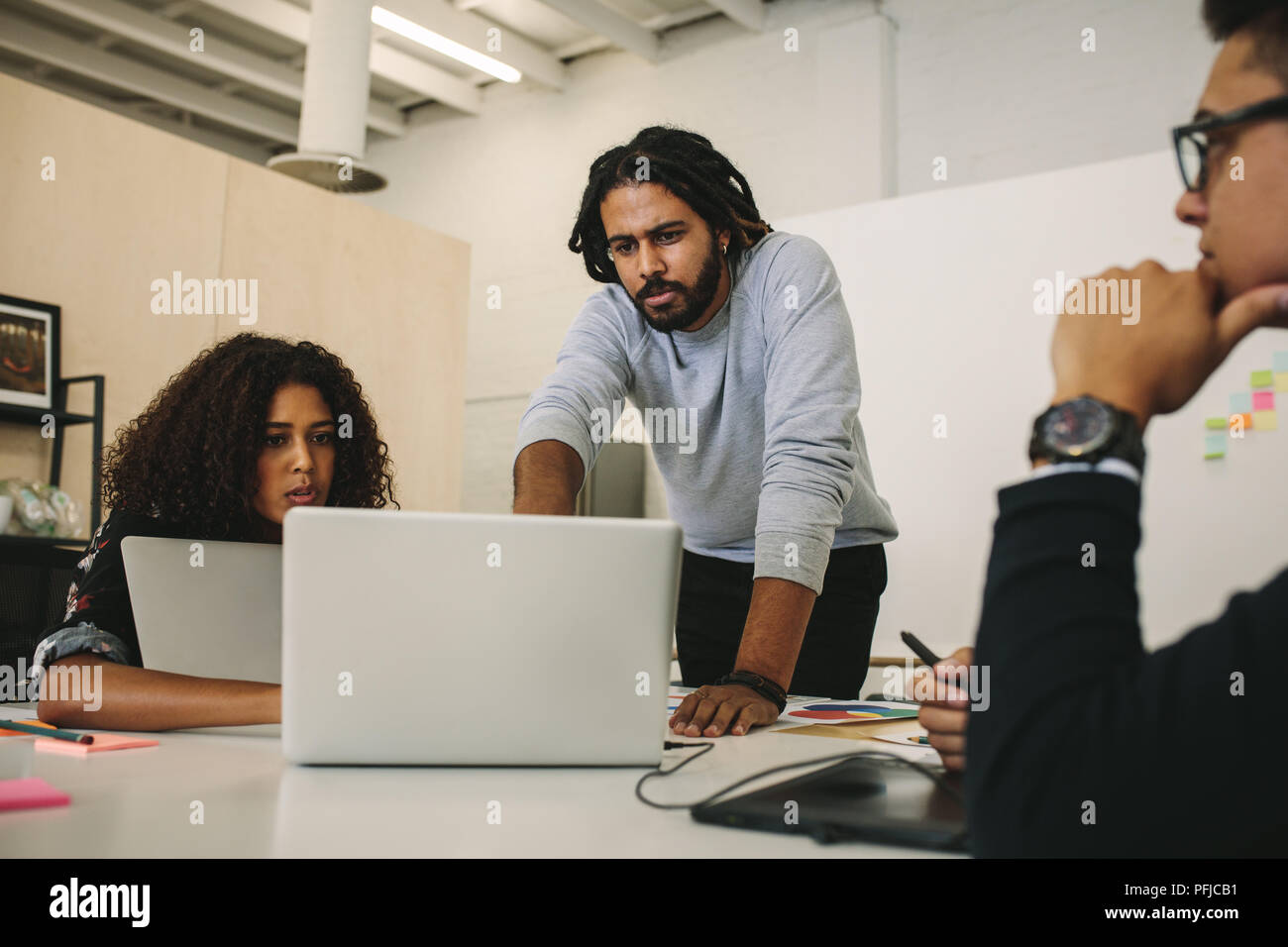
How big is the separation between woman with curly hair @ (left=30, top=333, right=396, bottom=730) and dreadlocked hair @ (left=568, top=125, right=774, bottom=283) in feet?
1.72

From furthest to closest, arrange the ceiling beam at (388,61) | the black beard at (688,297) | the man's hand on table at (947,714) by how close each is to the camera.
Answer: the ceiling beam at (388,61) → the black beard at (688,297) → the man's hand on table at (947,714)

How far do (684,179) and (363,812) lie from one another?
1.18m

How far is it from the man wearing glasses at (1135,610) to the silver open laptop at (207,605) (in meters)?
0.81

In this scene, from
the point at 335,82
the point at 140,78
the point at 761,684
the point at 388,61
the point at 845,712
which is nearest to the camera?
the point at 761,684

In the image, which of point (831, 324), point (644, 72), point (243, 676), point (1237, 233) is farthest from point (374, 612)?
point (644, 72)

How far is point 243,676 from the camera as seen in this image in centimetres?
115

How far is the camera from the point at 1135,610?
0.49 m

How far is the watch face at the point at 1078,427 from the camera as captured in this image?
541 mm

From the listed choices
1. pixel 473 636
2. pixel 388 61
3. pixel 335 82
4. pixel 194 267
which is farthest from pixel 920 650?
pixel 388 61

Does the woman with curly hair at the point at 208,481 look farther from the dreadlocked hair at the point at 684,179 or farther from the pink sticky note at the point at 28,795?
the dreadlocked hair at the point at 684,179

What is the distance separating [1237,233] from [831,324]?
970mm

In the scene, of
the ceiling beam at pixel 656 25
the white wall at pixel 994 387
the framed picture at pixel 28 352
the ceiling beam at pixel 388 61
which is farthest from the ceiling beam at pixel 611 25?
the framed picture at pixel 28 352

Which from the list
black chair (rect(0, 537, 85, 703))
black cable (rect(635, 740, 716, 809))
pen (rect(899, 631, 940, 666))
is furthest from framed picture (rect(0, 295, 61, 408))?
pen (rect(899, 631, 940, 666))

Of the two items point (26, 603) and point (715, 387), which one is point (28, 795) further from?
point (26, 603)
